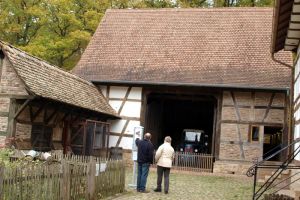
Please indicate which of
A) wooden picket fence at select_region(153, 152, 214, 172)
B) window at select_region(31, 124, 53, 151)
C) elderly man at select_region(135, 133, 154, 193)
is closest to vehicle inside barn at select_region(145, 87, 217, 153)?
wooden picket fence at select_region(153, 152, 214, 172)

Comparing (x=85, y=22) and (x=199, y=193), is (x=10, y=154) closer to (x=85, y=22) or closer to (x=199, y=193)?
(x=199, y=193)

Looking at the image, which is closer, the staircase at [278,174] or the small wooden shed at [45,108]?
the staircase at [278,174]

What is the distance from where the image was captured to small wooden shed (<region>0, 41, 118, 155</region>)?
15.6 meters

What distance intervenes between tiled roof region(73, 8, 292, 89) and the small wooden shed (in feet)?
9.27

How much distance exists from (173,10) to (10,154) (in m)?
16.6

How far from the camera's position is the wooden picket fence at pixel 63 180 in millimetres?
7728

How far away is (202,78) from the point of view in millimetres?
21766

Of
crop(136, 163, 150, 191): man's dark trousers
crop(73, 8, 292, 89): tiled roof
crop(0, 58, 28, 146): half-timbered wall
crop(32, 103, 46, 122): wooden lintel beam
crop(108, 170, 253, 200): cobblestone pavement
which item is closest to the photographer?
crop(108, 170, 253, 200): cobblestone pavement

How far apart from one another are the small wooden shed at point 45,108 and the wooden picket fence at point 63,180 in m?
4.79

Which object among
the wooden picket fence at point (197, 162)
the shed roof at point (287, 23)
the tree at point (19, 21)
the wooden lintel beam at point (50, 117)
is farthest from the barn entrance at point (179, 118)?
the shed roof at point (287, 23)

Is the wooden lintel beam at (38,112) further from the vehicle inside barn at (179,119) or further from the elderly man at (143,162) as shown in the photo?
the vehicle inside barn at (179,119)

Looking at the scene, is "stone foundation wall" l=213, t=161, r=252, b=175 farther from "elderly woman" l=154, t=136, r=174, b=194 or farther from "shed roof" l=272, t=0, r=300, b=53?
"elderly woman" l=154, t=136, r=174, b=194

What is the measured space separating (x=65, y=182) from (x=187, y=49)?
15345 millimetres

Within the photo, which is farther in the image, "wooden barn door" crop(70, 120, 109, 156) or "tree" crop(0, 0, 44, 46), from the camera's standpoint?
"tree" crop(0, 0, 44, 46)
